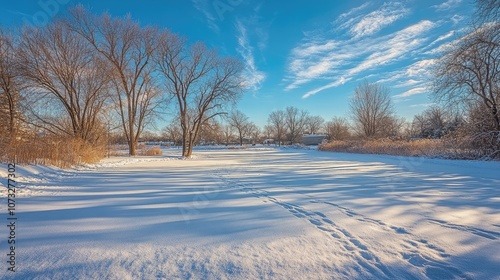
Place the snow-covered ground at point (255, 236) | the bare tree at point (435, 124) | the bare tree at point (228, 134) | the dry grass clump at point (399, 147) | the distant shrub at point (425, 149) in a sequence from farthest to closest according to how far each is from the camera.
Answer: the bare tree at point (228, 134) < the bare tree at point (435, 124) < the dry grass clump at point (399, 147) < the distant shrub at point (425, 149) < the snow-covered ground at point (255, 236)

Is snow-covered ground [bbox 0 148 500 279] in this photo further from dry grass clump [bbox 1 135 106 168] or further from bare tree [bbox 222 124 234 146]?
bare tree [bbox 222 124 234 146]

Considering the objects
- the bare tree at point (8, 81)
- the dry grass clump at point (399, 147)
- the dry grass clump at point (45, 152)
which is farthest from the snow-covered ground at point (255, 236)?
the bare tree at point (8, 81)

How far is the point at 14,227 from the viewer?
2863 millimetres

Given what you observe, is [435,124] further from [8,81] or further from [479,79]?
[8,81]

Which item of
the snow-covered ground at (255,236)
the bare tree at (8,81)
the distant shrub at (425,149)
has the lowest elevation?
the snow-covered ground at (255,236)

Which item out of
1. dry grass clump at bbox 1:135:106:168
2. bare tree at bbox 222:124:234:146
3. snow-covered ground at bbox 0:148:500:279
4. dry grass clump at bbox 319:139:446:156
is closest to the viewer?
snow-covered ground at bbox 0:148:500:279

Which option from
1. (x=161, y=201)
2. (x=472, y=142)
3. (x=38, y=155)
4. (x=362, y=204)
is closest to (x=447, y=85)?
(x=472, y=142)

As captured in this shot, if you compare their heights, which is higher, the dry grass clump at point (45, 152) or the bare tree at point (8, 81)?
the bare tree at point (8, 81)

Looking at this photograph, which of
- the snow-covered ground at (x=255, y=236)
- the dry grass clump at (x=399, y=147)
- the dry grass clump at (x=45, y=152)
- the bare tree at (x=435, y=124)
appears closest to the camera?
the snow-covered ground at (x=255, y=236)

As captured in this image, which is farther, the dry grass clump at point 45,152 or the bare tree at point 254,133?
the bare tree at point 254,133

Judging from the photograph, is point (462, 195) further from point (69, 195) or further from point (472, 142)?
point (472, 142)

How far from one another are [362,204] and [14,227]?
17.4 ft

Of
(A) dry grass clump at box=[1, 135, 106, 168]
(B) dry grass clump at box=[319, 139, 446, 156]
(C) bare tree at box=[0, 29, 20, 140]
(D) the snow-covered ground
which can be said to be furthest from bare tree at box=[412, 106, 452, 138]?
(C) bare tree at box=[0, 29, 20, 140]

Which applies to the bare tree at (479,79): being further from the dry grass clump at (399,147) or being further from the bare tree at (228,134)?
the bare tree at (228,134)
